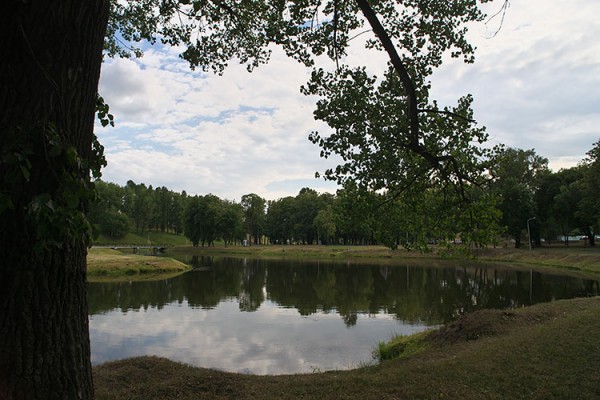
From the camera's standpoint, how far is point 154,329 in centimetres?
1948

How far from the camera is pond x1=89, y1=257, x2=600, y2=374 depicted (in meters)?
15.3

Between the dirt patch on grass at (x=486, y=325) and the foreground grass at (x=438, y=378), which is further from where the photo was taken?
the dirt patch on grass at (x=486, y=325)

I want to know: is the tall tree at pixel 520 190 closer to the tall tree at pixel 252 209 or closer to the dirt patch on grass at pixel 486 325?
the dirt patch on grass at pixel 486 325

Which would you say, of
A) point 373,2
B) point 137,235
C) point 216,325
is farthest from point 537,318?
point 137,235

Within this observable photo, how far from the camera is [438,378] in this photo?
8.05m

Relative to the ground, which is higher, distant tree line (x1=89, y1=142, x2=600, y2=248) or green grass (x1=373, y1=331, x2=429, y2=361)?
distant tree line (x1=89, y1=142, x2=600, y2=248)

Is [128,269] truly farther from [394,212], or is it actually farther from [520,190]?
[520,190]

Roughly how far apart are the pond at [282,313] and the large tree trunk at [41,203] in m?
10.8

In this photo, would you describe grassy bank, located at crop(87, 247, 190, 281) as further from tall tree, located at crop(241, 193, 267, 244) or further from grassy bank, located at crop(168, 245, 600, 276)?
tall tree, located at crop(241, 193, 267, 244)

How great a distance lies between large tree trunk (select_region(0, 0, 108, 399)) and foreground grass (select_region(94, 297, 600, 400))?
14.9 feet

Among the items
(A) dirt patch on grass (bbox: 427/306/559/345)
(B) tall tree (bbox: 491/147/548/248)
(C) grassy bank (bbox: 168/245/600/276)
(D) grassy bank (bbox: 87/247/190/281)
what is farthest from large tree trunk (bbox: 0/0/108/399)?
(B) tall tree (bbox: 491/147/548/248)

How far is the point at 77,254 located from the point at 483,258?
230 feet

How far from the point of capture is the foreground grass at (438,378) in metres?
7.31

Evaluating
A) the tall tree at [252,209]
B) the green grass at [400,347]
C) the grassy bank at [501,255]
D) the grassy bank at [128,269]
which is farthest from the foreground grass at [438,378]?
the tall tree at [252,209]
